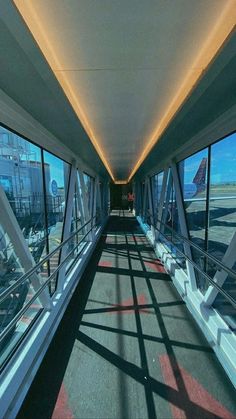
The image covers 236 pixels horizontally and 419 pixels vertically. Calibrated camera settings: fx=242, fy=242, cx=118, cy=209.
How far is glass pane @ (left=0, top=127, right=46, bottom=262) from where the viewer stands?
2.05 metres

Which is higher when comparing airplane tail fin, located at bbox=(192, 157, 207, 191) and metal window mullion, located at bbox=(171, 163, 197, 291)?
airplane tail fin, located at bbox=(192, 157, 207, 191)

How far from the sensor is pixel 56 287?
3262 mm

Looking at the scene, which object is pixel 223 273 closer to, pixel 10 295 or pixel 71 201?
pixel 10 295

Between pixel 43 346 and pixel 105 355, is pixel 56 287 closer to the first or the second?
pixel 43 346

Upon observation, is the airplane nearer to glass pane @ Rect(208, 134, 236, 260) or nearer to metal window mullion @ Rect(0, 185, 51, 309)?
glass pane @ Rect(208, 134, 236, 260)

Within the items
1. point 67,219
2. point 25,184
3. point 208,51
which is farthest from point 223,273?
point 67,219

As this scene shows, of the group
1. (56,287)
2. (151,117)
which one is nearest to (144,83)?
(151,117)

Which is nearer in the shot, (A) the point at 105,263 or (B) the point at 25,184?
(B) the point at 25,184

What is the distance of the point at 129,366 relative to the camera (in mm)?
2143

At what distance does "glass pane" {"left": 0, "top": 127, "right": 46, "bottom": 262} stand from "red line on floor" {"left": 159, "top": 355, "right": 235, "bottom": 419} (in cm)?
179

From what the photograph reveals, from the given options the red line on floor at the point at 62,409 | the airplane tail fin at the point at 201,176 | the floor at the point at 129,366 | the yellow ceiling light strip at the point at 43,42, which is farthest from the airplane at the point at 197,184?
the red line on floor at the point at 62,409

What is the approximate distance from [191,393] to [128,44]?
7.87 ft

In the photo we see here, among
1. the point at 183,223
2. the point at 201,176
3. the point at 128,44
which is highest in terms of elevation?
the point at 128,44

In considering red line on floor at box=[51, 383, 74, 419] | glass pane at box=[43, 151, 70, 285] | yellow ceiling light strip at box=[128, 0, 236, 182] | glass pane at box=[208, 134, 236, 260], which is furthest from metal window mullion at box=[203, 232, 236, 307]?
glass pane at box=[43, 151, 70, 285]
